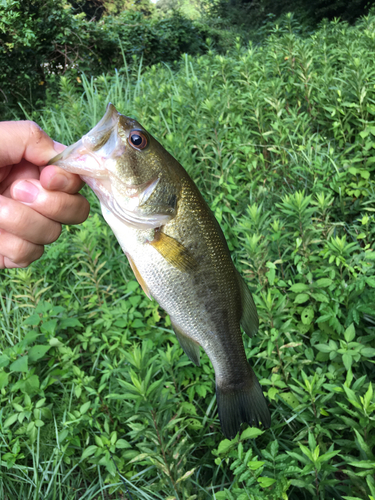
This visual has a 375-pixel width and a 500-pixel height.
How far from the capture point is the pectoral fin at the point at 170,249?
125 centimetres

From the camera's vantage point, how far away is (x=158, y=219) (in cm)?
126

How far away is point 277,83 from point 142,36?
7.25 metres

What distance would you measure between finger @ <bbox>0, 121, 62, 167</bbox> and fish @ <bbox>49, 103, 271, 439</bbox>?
234mm

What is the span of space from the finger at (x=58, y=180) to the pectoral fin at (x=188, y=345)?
73 centimetres

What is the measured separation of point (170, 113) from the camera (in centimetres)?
386

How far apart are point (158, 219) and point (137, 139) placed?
32cm

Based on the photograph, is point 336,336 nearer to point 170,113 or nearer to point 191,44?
point 170,113

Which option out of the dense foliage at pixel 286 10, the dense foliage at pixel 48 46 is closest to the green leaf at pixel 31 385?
the dense foliage at pixel 48 46

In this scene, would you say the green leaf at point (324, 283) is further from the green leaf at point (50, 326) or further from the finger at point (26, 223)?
the green leaf at point (50, 326)

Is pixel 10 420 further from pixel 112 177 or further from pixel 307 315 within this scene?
pixel 307 315

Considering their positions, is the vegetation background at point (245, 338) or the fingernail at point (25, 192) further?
the vegetation background at point (245, 338)

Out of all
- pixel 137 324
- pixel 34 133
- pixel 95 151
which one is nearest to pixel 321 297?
pixel 137 324

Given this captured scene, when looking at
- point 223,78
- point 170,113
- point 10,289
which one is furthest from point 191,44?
point 10,289

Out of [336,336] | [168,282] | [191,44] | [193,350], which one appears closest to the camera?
[168,282]
